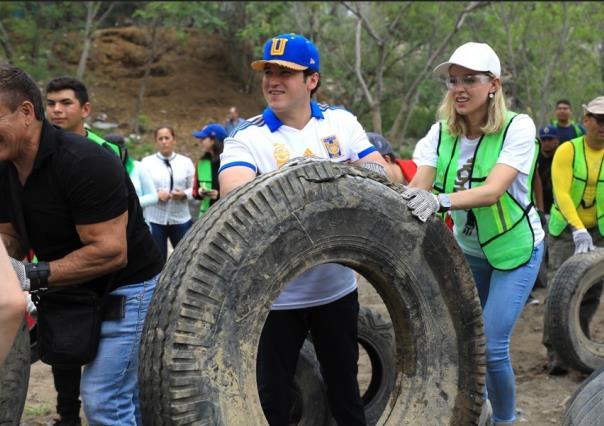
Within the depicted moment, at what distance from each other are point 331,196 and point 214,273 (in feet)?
1.80

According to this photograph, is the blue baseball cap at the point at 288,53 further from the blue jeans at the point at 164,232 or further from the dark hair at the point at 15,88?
the blue jeans at the point at 164,232

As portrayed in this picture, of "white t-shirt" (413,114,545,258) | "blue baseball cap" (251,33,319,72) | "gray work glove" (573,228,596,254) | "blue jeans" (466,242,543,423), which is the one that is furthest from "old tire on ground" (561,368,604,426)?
"gray work glove" (573,228,596,254)

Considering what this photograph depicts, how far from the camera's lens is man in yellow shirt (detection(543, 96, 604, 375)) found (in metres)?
6.33

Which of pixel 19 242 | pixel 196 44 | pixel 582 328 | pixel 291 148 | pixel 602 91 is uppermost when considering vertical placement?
pixel 196 44

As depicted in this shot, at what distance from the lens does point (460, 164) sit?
4180 mm

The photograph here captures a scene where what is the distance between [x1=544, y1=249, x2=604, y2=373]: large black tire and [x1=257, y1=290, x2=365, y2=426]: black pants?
2.83 metres

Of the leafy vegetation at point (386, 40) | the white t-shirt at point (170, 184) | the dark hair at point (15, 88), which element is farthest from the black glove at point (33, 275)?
the leafy vegetation at point (386, 40)

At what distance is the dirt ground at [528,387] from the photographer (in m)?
5.54

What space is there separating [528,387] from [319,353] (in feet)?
9.63

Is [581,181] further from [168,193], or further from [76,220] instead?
[76,220]

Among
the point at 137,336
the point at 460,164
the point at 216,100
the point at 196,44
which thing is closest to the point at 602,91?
the point at 216,100

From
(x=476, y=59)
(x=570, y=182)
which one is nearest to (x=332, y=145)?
(x=476, y=59)

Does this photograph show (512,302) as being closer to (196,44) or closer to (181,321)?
(181,321)

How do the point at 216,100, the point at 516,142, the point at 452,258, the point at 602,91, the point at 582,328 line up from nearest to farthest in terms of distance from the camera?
the point at 452,258 → the point at 516,142 → the point at 582,328 → the point at 602,91 → the point at 216,100
